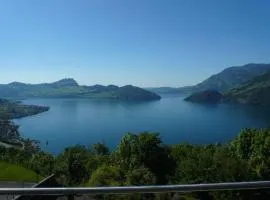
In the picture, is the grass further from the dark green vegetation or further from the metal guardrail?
the metal guardrail

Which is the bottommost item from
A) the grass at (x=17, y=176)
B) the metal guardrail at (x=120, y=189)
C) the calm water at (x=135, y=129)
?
the calm water at (x=135, y=129)

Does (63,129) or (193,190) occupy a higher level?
(193,190)

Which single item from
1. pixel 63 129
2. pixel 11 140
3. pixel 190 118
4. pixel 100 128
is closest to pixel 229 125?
pixel 190 118

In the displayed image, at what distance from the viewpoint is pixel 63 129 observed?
481 feet

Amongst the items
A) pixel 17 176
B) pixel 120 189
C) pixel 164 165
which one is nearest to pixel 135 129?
pixel 164 165

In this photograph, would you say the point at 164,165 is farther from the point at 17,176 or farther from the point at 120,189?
the point at 120,189

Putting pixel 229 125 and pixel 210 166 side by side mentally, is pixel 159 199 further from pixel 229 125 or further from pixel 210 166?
pixel 229 125

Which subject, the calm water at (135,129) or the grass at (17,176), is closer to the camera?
the grass at (17,176)

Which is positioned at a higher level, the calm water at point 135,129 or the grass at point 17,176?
the grass at point 17,176

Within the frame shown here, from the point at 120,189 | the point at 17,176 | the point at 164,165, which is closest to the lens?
the point at 120,189

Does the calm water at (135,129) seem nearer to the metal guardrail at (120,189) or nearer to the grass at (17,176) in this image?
the grass at (17,176)

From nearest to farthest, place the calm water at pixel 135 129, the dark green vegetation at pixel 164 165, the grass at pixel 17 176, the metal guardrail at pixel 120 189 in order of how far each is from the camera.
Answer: the metal guardrail at pixel 120 189 < the grass at pixel 17 176 < the dark green vegetation at pixel 164 165 < the calm water at pixel 135 129

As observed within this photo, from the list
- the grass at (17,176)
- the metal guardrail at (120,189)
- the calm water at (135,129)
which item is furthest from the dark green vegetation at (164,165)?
the calm water at (135,129)

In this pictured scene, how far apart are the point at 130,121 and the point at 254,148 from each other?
113448 millimetres
